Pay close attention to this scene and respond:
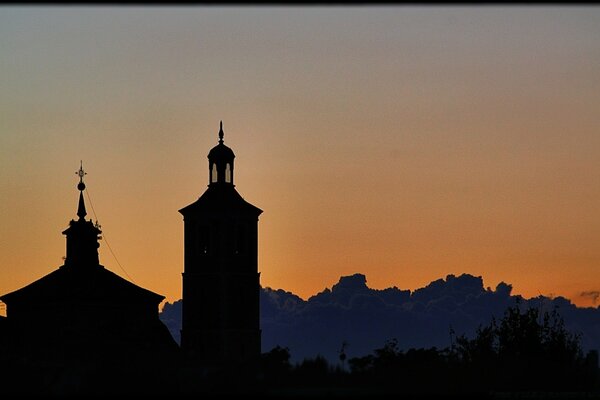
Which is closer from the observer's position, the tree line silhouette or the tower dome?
the tree line silhouette

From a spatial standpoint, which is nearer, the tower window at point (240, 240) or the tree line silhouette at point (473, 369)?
the tree line silhouette at point (473, 369)

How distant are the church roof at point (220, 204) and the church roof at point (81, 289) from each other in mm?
7037

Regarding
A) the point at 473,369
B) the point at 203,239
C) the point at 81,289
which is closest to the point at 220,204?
the point at 203,239

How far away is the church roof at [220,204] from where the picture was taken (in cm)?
12038

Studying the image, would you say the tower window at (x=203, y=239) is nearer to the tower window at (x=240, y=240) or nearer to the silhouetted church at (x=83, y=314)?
→ the tower window at (x=240, y=240)

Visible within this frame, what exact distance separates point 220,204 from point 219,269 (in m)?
4.53

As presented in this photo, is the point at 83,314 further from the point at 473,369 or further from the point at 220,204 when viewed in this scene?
the point at 473,369

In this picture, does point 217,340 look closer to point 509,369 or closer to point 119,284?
point 119,284

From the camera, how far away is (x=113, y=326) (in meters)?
121

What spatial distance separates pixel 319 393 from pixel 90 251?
221ft

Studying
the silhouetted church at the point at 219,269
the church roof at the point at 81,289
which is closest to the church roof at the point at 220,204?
the silhouetted church at the point at 219,269

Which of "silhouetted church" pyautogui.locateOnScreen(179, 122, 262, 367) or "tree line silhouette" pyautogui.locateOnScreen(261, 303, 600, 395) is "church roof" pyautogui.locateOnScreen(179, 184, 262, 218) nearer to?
"silhouetted church" pyautogui.locateOnScreen(179, 122, 262, 367)

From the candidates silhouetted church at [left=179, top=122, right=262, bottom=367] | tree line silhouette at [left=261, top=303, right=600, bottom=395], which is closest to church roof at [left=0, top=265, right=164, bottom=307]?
silhouetted church at [left=179, top=122, right=262, bottom=367]

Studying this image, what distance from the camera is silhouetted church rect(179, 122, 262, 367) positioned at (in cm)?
12056
